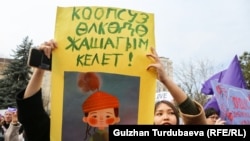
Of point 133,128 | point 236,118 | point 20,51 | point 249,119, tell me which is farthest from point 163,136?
point 20,51

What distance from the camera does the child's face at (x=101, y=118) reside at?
2.08m

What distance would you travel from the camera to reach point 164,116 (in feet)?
7.83

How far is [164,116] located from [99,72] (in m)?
0.47

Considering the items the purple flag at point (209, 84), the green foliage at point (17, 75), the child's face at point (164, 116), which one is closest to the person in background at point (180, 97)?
the child's face at point (164, 116)

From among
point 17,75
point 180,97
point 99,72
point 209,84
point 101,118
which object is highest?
point 17,75

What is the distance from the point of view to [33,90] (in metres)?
2.11

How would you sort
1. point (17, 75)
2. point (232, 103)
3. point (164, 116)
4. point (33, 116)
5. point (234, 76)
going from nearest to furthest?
point (33, 116) < point (164, 116) < point (232, 103) < point (234, 76) < point (17, 75)

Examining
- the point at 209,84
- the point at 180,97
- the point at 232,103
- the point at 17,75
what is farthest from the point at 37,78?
the point at 17,75

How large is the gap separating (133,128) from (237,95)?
3603mm

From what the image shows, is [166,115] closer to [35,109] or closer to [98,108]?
[98,108]

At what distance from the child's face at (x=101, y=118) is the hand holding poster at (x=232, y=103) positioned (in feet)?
8.25

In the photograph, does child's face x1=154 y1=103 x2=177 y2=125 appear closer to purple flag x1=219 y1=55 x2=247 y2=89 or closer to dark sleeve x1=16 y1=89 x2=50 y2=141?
dark sleeve x1=16 y1=89 x2=50 y2=141

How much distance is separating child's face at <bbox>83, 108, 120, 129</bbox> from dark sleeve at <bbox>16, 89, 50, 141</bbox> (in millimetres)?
210

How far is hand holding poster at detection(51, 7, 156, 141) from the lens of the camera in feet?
6.87
